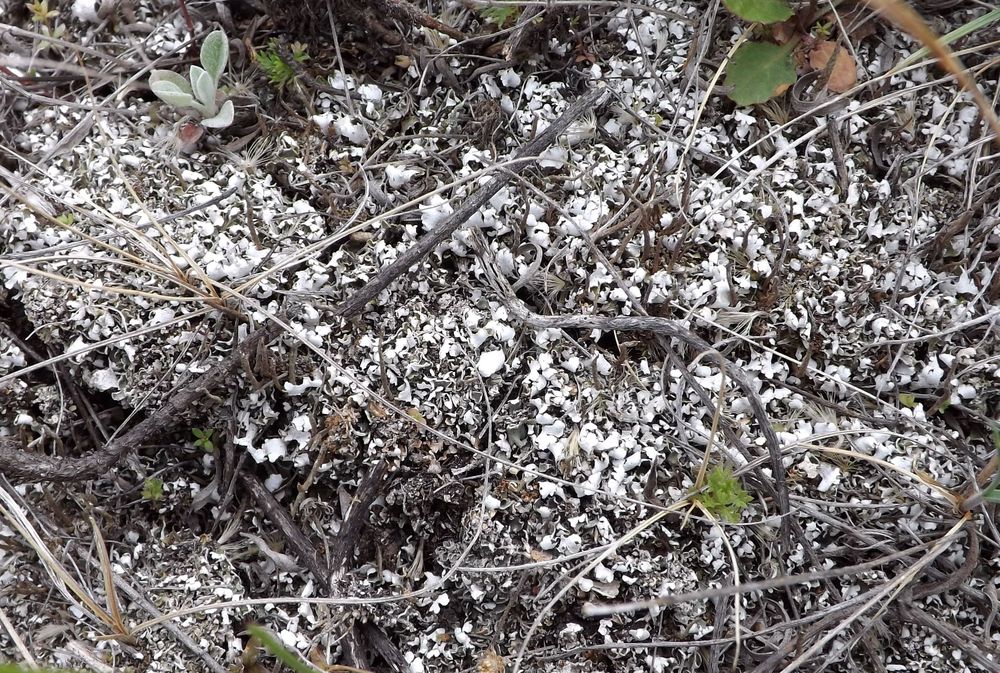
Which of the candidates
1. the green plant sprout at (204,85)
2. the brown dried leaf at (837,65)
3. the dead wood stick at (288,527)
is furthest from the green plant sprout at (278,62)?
the brown dried leaf at (837,65)

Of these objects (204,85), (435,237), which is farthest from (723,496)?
(204,85)

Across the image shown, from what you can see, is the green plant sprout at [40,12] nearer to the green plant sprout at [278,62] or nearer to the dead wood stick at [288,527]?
the green plant sprout at [278,62]

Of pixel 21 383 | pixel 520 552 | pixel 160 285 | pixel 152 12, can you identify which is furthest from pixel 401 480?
pixel 152 12

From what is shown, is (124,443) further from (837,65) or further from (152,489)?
(837,65)

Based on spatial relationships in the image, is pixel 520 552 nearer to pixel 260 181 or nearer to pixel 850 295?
pixel 850 295

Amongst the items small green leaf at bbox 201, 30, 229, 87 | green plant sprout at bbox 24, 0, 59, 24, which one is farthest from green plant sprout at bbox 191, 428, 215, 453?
green plant sprout at bbox 24, 0, 59, 24
